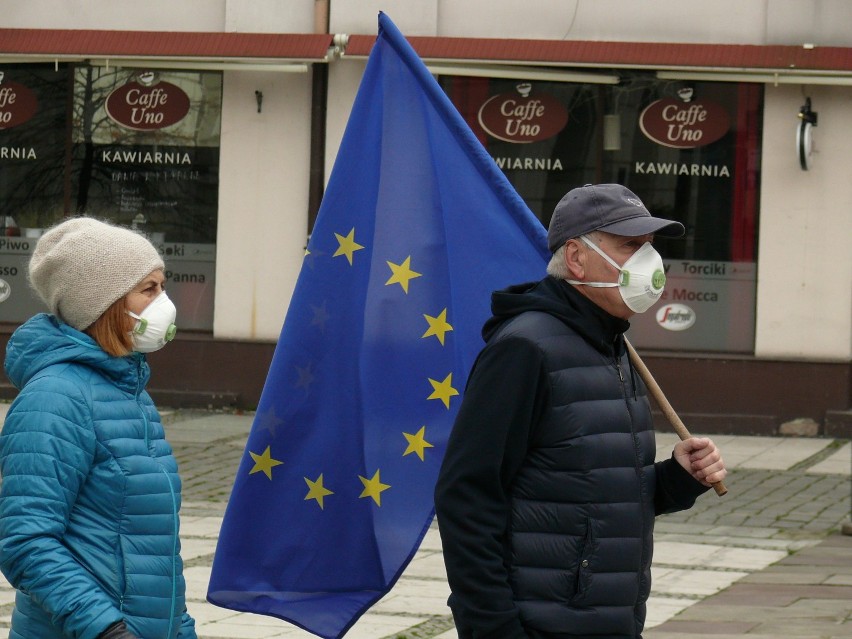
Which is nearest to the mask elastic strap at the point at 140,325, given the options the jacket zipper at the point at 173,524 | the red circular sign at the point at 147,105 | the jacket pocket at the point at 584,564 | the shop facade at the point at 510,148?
the jacket zipper at the point at 173,524

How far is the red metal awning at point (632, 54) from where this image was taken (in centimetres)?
1412

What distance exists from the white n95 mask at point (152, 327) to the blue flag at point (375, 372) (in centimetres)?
95

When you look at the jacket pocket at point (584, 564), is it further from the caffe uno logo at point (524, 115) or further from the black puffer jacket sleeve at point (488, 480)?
the caffe uno logo at point (524, 115)

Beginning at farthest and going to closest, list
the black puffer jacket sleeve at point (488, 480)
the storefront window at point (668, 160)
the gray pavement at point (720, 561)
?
the storefront window at point (668, 160)
the gray pavement at point (720, 561)
the black puffer jacket sleeve at point (488, 480)

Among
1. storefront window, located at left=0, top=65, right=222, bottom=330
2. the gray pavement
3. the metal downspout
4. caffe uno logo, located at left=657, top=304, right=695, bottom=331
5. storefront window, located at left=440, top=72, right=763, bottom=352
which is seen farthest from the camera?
storefront window, located at left=0, top=65, right=222, bottom=330

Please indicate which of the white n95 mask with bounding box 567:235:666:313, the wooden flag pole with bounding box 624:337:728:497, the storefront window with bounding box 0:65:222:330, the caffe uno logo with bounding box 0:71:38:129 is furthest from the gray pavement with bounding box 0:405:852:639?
the caffe uno logo with bounding box 0:71:38:129

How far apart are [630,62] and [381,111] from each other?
9.96 meters

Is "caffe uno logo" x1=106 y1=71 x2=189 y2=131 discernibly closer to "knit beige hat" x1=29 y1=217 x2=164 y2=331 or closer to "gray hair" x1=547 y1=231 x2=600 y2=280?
"knit beige hat" x1=29 y1=217 x2=164 y2=331

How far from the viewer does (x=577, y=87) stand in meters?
Result: 14.9

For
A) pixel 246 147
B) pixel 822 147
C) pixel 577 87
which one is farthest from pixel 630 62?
pixel 246 147

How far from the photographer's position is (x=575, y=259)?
11.8 ft

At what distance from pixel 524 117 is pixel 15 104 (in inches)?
209

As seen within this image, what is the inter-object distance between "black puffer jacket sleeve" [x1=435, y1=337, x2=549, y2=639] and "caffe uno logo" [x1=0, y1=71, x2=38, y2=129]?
13.4m

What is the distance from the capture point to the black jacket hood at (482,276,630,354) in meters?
3.51
